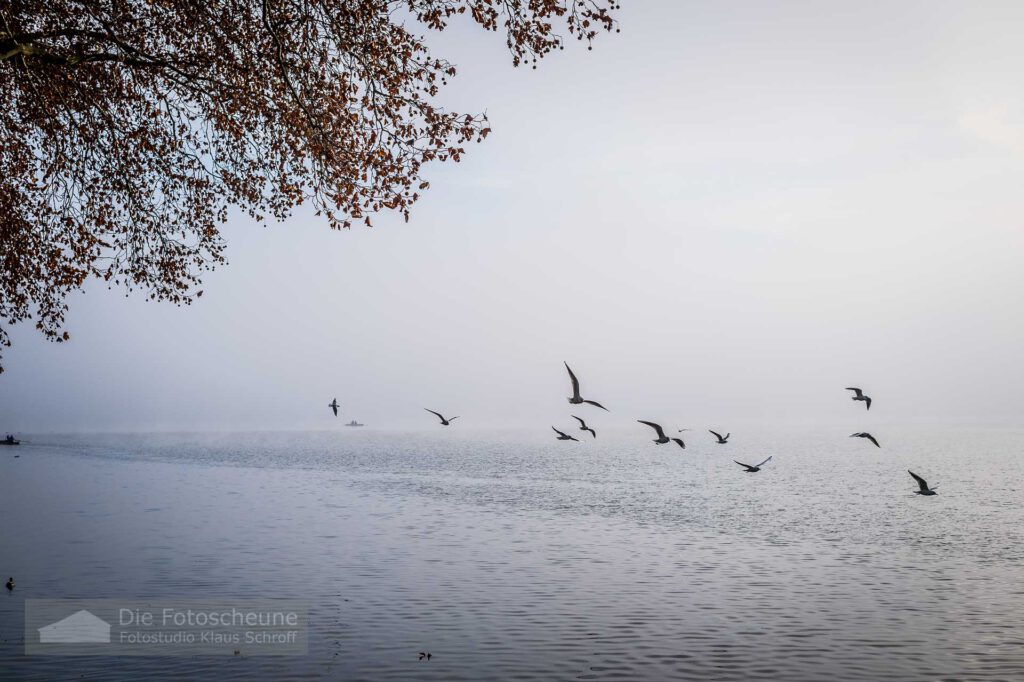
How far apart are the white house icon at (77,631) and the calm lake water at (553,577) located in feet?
2.41

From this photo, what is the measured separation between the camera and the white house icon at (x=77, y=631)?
1808 cm

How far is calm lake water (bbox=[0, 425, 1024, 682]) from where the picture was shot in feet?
55.5

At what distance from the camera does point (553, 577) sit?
Answer: 86.2ft

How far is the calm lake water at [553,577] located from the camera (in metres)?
16.9

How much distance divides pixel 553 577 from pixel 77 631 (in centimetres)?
1370

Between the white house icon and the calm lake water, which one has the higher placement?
the white house icon

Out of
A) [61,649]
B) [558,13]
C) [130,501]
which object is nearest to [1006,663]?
[558,13]

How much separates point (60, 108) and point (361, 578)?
16.1 meters

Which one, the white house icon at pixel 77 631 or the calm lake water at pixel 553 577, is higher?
the white house icon at pixel 77 631

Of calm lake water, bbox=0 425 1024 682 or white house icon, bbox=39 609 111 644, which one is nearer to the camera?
calm lake water, bbox=0 425 1024 682

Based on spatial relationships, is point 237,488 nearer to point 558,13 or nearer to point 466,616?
point 466,616

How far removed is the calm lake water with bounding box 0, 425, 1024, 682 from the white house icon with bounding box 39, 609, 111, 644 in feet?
2.41

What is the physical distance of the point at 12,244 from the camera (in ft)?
57.7

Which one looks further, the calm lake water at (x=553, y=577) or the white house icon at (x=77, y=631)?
the white house icon at (x=77, y=631)
